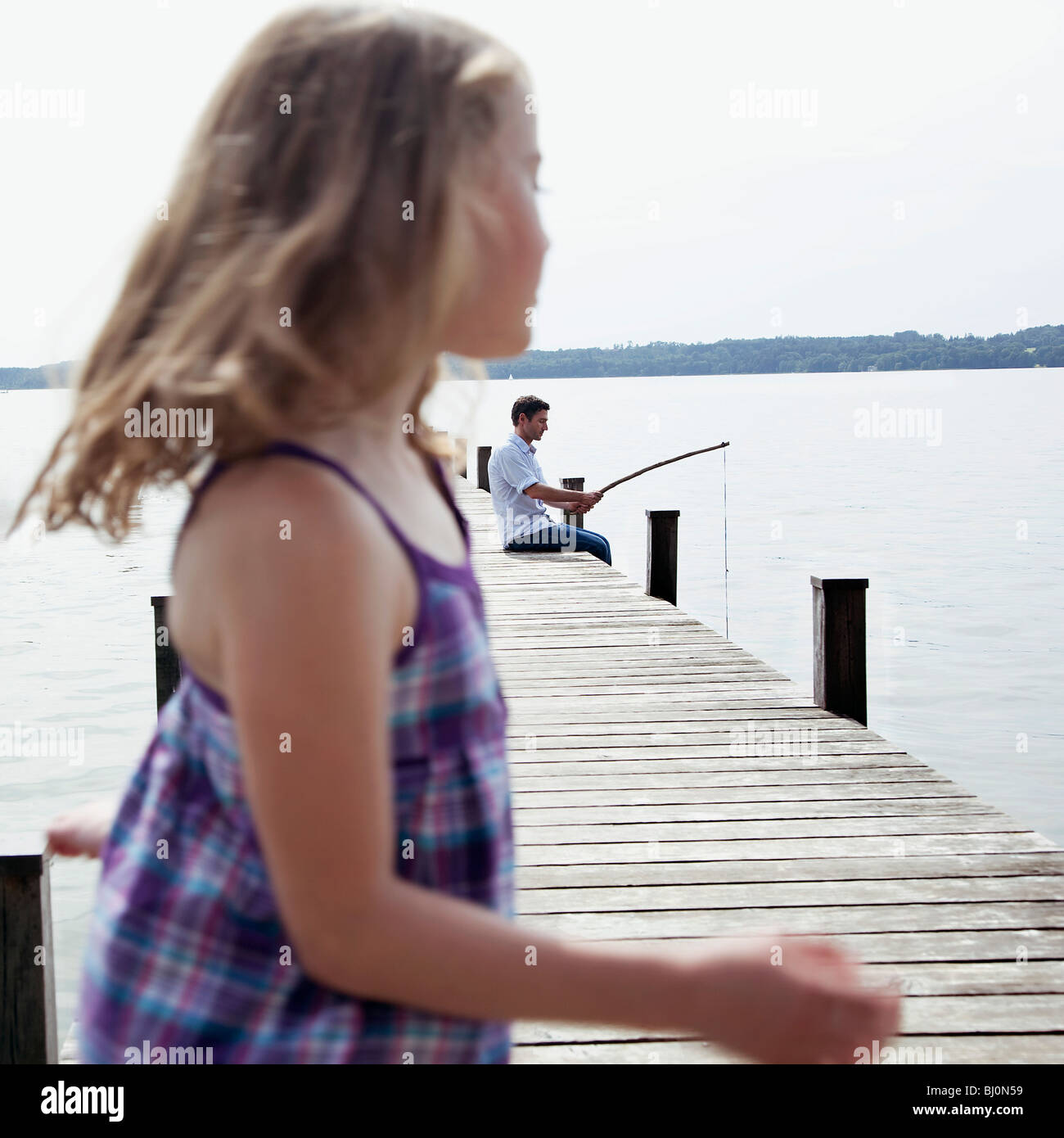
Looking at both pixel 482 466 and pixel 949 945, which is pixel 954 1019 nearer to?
pixel 949 945

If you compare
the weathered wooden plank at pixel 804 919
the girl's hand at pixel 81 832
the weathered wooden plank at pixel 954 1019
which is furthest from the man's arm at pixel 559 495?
the girl's hand at pixel 81 832

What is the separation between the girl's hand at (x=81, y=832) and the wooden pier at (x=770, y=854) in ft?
2.59

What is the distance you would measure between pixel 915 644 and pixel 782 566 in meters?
5.39

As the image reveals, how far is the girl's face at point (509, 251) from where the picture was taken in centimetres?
89

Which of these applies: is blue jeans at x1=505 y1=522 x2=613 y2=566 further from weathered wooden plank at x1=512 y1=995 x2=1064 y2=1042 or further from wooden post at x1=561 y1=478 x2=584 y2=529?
weathered wooden plank at x1=512 y1=995 x2=1064 y2=1042

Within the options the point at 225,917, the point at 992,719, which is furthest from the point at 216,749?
the point at 992,719

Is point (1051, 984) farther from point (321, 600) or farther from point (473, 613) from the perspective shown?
point (321, 600)

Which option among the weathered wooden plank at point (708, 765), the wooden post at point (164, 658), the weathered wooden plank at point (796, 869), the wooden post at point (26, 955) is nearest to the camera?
the wooden post at point (26, 955)

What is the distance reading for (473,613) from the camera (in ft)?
2.92

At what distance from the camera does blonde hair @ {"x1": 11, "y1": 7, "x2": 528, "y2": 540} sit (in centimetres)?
79

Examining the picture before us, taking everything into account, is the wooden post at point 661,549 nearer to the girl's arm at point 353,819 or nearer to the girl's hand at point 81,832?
the girl's hand at point 81,832

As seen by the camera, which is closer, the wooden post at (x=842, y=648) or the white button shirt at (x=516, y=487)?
the wooden post at (x=842, y=648)

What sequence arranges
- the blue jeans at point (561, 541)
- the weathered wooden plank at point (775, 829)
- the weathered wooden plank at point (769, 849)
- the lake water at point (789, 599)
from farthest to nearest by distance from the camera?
the blue jeans at point (561, 541) → the lake water at point (789, 599) → the weathered wooden plank at point (775, 829) → the weathered wooden plank at point (769, 849)

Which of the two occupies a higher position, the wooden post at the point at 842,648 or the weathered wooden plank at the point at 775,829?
the wooden post at the point at 842,648
